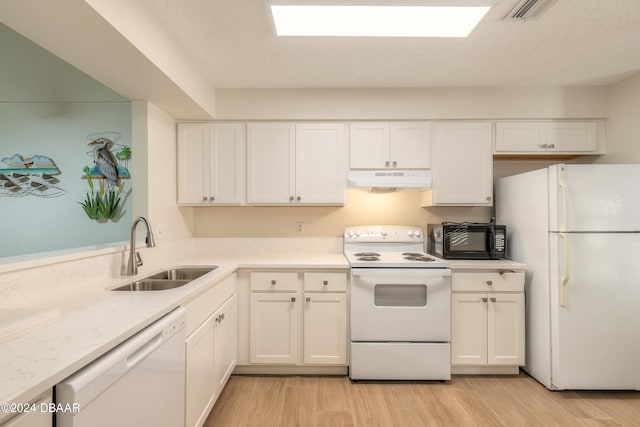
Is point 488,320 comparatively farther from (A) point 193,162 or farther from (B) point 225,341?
(A) point 193,162

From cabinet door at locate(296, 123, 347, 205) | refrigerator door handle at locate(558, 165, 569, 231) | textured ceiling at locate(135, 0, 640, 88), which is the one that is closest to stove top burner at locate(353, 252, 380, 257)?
cabinet door at locate(296, 123, 347, 205)

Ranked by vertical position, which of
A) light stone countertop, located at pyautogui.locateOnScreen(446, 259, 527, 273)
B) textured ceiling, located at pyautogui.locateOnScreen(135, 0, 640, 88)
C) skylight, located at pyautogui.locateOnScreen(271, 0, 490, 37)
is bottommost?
light stone countertop, located at pyautogui.locateOnScreen(446, 259, 527, 273)

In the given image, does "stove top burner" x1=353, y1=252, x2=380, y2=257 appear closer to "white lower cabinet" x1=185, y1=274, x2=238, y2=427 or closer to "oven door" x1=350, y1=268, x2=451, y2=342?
"oven door" x1=350, y1=268, x2=451, y2=342

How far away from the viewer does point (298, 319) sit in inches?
96.3

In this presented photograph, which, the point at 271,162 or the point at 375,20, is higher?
the point at 375,20

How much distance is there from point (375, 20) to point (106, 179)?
2538 millimetres

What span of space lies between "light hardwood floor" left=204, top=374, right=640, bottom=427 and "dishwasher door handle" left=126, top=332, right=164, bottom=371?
1.01 meters

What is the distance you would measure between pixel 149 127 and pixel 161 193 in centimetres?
52

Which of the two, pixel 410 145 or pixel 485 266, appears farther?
pixel 410 145

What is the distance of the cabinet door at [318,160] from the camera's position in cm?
279

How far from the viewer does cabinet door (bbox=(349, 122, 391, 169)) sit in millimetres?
2787

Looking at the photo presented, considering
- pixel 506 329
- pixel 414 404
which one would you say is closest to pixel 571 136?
pixel 506 329

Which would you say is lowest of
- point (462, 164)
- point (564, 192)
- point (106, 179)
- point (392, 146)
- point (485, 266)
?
point (485, 266)

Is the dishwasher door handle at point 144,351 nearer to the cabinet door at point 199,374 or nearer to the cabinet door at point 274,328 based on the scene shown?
the cabinet door at point 199,374
